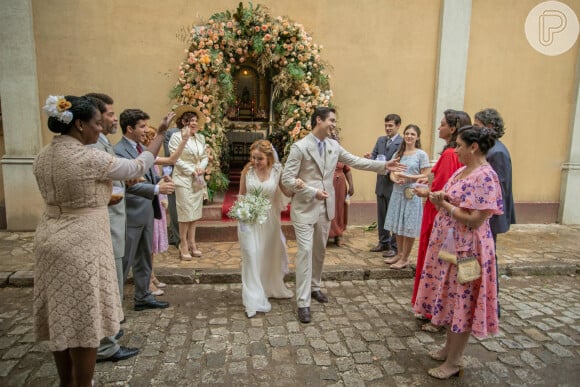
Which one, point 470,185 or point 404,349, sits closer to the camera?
point 470,185

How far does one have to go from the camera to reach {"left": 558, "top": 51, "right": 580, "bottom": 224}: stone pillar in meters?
8.55

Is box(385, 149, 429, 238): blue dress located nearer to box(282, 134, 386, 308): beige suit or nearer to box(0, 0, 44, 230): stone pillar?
box(282, 134, 386, 308): beige suit

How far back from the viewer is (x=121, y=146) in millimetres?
4008

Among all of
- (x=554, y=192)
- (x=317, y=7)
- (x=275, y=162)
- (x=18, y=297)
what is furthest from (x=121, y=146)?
(x=554, y=192)

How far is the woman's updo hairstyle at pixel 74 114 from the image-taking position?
→ 2666mm

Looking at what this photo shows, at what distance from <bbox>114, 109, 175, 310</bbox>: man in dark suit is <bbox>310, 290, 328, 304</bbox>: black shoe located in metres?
1.81

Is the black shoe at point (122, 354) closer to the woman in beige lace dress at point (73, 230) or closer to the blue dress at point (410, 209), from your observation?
the woman in beige lace dress at point (73, 230)

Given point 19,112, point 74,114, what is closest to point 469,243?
point 74,114

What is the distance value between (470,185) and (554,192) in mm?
7050

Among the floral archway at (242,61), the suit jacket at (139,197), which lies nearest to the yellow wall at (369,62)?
the floral archway at (242,61)

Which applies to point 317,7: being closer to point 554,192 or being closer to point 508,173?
point 508,173

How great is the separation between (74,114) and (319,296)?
10.9ft

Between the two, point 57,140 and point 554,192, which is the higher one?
point 57,140

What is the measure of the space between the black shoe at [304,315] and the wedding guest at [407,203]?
74.0 inches
